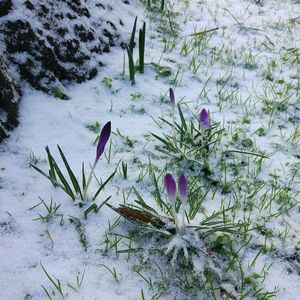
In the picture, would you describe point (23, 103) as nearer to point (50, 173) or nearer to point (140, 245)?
point (50, 173)

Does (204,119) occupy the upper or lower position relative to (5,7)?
lower

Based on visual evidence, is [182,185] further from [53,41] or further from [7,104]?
[53,41]

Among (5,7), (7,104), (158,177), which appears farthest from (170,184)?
(5,7)

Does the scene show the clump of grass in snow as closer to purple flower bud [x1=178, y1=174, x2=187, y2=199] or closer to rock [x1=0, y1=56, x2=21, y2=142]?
purple flower bud [x1=178, y1=174, x2=187, y2=199]

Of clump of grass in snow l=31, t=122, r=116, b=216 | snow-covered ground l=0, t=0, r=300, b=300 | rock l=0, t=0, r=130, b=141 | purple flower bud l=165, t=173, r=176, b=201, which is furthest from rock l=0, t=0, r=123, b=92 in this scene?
purple flower bud l=165, t=173, r=176, b=201

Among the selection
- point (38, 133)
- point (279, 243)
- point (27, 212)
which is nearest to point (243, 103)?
point (279, 243)
